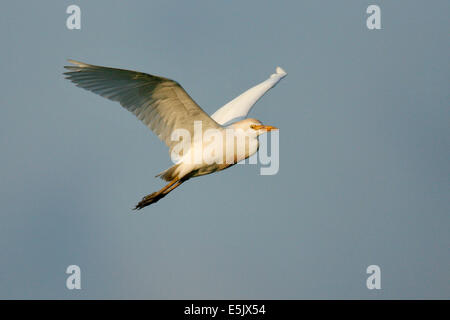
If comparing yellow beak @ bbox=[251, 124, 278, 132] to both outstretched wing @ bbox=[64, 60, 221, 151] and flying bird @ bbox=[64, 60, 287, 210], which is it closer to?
flying bird @ bbox=[64, 60, 287, 210]

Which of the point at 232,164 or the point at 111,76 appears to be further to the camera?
the point at 232,164

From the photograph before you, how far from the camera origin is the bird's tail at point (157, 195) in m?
11.5

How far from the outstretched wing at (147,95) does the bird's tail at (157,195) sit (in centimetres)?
82

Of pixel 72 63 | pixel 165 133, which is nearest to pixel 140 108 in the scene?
pixel 165 133

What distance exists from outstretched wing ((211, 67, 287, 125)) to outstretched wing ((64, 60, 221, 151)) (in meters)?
2.22

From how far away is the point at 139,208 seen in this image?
12.0m

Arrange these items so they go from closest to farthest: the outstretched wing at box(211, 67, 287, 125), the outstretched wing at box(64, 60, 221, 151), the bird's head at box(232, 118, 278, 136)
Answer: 1. the outstretched wing at box(64, 60, 221, 151)
2. the bird's head at box(232, 118, 278, 136)
3. the outstretched wing at box(211, 67, 287, 125)

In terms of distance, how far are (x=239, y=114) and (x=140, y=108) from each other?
298 cm

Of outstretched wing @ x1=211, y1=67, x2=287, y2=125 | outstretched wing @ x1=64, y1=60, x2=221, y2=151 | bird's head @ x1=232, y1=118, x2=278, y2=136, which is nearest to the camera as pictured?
outstretched wing @ x1=64, y1=60, x2=221, y2=151

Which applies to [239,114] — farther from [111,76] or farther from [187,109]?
[111,76]

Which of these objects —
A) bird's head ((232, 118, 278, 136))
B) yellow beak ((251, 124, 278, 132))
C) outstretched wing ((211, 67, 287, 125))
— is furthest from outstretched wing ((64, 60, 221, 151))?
outstretched wing ((211, 67, 287, 125))

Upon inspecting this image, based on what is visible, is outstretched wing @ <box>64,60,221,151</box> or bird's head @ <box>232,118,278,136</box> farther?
bird's head @ <box>232,118,278,136</box>

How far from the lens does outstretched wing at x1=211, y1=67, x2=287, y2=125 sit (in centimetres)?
1316

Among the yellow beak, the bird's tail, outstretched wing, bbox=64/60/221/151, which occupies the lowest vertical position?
the bird's tail
